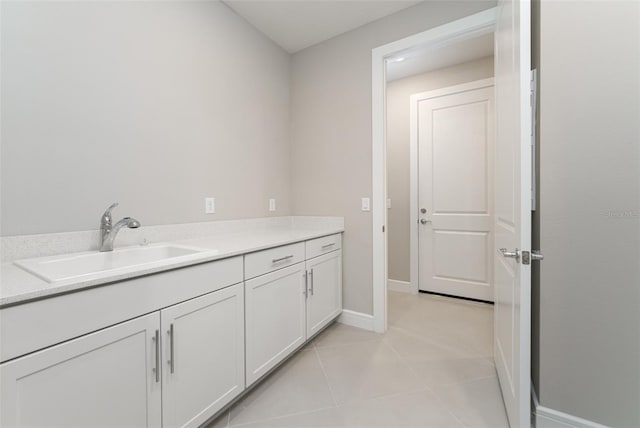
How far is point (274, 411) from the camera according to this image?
1.40 meters

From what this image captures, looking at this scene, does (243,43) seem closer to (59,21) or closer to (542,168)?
(59,21)

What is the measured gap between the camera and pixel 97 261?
50.5 inches

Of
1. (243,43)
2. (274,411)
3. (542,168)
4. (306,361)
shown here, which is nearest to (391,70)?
(243,43)

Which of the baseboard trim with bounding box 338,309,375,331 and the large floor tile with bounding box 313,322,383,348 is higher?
the baseboard trim with bounding box 338,309,375,331

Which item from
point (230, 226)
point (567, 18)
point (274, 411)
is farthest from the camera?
point (230, 226)

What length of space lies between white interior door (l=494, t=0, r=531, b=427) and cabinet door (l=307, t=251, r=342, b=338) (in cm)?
115

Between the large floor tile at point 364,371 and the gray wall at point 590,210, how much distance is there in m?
0.71

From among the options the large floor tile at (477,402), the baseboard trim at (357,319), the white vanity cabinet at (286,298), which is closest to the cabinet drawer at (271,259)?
→ the white vanity cabinet at (286,298)

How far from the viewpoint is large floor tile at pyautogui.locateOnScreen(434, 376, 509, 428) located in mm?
1330

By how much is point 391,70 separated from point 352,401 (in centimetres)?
315

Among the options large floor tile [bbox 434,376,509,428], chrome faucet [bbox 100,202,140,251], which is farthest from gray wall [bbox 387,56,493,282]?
chrome faucet [bbox 100,202,140,251]

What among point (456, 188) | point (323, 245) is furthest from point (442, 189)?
point (323, 245)

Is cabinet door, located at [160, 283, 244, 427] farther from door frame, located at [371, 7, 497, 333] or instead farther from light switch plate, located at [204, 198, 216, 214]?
door frame, located at [371, 7, 497, 333]

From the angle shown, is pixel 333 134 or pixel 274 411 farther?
pixel 333 134
